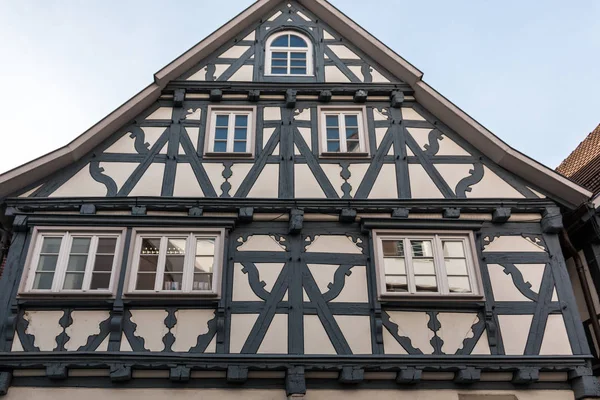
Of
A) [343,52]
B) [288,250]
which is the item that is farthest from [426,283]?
[343,52]

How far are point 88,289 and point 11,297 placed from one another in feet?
3.96

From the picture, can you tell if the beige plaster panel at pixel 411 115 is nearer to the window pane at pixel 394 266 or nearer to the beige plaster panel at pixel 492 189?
the beige plaster panel at pixel 492 189

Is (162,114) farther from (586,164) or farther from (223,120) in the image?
(586,164)

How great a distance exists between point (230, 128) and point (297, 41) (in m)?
2.85

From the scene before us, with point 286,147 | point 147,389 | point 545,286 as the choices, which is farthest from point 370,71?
point 147,389

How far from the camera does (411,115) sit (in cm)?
1198

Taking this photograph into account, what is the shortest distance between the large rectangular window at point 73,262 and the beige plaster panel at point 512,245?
6.31m

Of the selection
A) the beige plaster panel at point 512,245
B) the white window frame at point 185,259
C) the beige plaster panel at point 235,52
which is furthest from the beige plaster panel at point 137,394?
the beige plaster panel at point 235,52

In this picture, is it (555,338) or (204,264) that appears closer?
(555,338)

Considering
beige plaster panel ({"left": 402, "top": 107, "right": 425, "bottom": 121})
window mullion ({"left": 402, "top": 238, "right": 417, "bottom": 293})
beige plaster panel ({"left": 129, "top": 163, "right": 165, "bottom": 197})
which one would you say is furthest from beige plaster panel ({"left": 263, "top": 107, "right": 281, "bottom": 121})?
window mullion ({"left": 402, "top": 238, "right": 417, "bottom": 293})

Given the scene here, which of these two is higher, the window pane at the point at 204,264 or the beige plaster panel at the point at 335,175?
the beige plaster panel at the point at 335,175

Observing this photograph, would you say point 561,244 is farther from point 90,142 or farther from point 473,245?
point 90,142

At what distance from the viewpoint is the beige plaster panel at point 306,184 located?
10.8 m

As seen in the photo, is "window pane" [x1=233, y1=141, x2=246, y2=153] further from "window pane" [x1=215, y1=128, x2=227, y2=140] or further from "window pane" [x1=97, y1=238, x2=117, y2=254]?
"window pane" [x1=97, y1=238, x2=117, y2=254]
